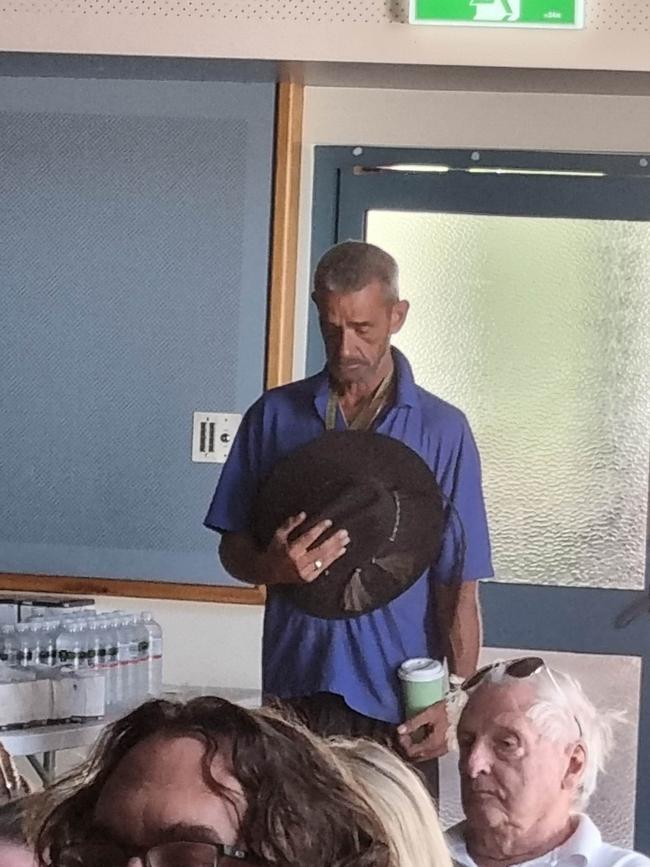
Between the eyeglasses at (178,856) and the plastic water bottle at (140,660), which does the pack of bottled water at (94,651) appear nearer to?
the plastic water bottle at (140,660)

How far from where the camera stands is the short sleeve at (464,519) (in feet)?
6.82

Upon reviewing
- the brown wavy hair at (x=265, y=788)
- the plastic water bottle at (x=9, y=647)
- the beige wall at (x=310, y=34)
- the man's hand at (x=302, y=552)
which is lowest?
the plastic water bottle at (x=9, y=647)

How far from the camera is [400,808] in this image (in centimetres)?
111

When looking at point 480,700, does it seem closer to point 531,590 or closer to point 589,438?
point 531,590

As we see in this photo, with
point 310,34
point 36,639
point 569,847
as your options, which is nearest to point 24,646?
point 36,639

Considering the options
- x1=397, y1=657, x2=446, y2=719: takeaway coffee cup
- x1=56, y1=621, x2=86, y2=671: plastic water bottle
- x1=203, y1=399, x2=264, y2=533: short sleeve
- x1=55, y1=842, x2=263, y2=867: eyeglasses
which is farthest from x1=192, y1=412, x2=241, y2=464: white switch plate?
x1=55, y1=842, x2=263, y2=867: eyeglasses

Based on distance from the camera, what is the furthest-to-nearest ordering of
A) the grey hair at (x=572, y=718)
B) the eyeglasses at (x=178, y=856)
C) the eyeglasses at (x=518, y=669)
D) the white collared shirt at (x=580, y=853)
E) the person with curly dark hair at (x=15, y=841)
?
the eyeglasses at (x=518, y=669)
the grey hair at (x=572, y=718)
the white collared shirt at (x=580, y=853)
the person with curly dark hair at (x=15, y=841)
the eyeglasses at (x=178, y=856)

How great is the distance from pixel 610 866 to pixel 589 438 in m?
0.70

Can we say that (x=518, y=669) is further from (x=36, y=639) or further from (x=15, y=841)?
(x=15, y=841)

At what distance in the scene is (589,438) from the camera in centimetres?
210

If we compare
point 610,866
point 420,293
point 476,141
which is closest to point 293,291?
point 420,293

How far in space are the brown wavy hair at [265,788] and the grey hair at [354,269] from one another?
109 cm

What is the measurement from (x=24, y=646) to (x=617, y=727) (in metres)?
1.01

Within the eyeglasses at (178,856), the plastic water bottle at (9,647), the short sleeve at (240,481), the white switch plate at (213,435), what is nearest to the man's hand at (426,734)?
the short sleeve at (240,481)
